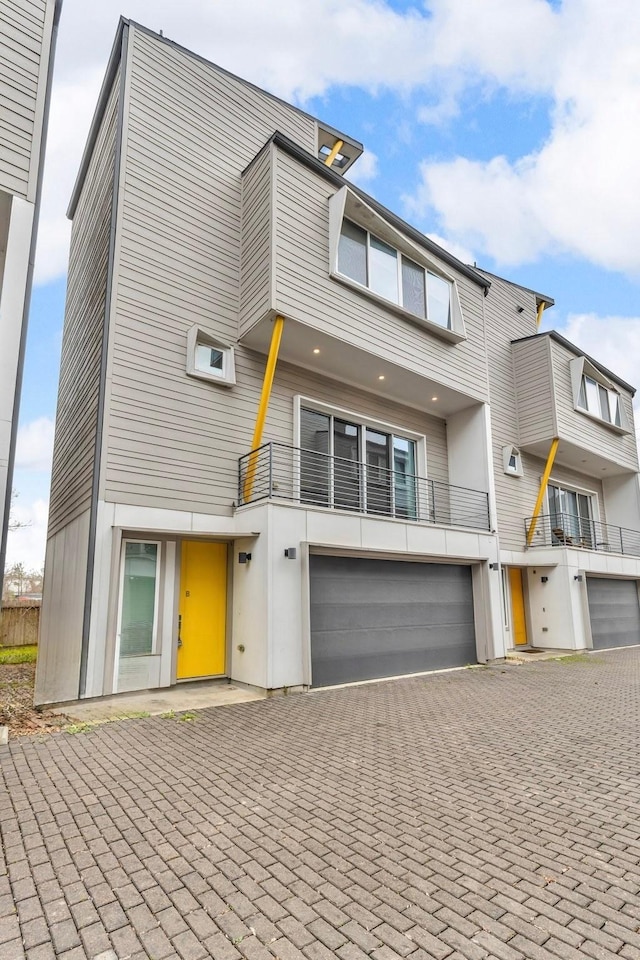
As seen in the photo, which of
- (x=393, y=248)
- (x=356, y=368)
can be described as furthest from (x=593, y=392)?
(x=356, y=368)

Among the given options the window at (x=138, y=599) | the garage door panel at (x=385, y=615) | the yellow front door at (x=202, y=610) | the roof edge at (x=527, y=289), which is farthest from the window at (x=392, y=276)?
the window at (x=138, y=599)

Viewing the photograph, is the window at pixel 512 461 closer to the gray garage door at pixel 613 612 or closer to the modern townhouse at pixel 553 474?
the modern townhouse at pixel 553 474

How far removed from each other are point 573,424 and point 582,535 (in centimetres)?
441

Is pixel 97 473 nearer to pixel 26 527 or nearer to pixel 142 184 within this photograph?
pixel 142 184

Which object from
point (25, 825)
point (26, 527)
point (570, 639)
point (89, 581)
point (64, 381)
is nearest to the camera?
point (25, 825)

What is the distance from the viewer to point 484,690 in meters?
7.68

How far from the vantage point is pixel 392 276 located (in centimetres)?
1014

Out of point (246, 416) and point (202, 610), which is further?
point (246, 416)

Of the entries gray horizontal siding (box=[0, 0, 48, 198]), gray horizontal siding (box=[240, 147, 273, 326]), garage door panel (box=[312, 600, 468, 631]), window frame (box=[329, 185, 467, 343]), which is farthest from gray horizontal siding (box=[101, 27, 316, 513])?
garage door panel (box=[312, 600, 468, 631])

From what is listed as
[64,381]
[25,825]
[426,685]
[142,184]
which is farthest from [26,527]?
[25,825]

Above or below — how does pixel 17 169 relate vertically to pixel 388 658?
above

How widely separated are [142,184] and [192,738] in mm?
8304

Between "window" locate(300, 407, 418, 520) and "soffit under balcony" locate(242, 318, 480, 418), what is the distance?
2.90 ft

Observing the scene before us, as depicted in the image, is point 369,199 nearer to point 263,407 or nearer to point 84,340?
point 263,407
